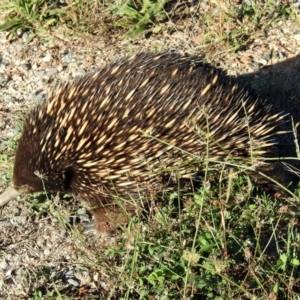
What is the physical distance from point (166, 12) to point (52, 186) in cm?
188

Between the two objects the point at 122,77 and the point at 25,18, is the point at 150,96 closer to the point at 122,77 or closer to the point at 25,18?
the point at 122,77

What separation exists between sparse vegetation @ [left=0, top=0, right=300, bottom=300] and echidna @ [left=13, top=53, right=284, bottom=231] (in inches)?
7.5

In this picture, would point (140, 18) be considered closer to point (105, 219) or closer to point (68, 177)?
point (68, 177)

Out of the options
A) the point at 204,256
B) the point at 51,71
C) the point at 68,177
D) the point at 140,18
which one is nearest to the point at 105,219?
the point at 68,177

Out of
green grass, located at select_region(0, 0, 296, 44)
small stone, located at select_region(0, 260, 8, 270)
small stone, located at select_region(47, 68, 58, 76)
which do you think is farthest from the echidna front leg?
green grass, located at select_region(0, 0, 296, 44)

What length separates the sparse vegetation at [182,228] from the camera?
286 centimetres

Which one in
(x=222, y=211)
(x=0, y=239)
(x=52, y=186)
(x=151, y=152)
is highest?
(x=222, y=211)

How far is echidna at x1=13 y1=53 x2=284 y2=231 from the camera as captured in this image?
3488 mm

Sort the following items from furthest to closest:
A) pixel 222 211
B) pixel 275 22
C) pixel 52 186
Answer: pixel 275 22 → pixel 52 186 → pixel 222 211

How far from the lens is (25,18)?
205 inches

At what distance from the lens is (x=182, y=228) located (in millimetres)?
3164

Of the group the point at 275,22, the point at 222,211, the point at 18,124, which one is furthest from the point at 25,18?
the point at 222,211

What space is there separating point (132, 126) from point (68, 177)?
0.49 m

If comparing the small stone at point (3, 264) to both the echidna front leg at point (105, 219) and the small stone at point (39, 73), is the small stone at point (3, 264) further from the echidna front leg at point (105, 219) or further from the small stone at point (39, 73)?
the small stone at point (39, 73)
